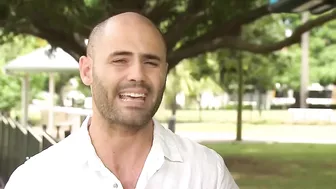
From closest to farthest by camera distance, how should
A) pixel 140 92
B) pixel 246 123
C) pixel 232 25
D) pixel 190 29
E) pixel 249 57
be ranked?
pixel 140 92, pixel 232 25, pixel 190 29, pixel 249 57, pixel 246 123

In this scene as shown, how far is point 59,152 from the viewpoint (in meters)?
1.90

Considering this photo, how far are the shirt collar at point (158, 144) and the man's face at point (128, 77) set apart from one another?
0.39ft

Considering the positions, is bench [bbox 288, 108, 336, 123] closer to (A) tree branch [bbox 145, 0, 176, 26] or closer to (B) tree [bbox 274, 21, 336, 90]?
(B) tree [bbox 274, 21, 336, 90]

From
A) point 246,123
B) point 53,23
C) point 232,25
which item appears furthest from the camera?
point 246,123

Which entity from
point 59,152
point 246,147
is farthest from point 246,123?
point 59,152

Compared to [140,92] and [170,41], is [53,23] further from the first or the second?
[140,92]

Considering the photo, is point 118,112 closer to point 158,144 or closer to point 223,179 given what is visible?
point 158,144

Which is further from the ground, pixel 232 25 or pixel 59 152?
pixel 232 25

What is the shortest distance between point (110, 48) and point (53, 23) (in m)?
9.51

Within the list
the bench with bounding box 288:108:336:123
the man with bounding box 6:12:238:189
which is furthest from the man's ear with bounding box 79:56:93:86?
the bench with bounding box 288:108:336:123

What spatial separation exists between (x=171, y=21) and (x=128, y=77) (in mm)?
11501

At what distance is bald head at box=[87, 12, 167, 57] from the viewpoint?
179cm

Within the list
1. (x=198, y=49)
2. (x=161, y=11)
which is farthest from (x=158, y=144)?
(x=161, y=11)

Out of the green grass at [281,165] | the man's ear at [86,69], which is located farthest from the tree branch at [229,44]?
the man's ear at [86,69]
